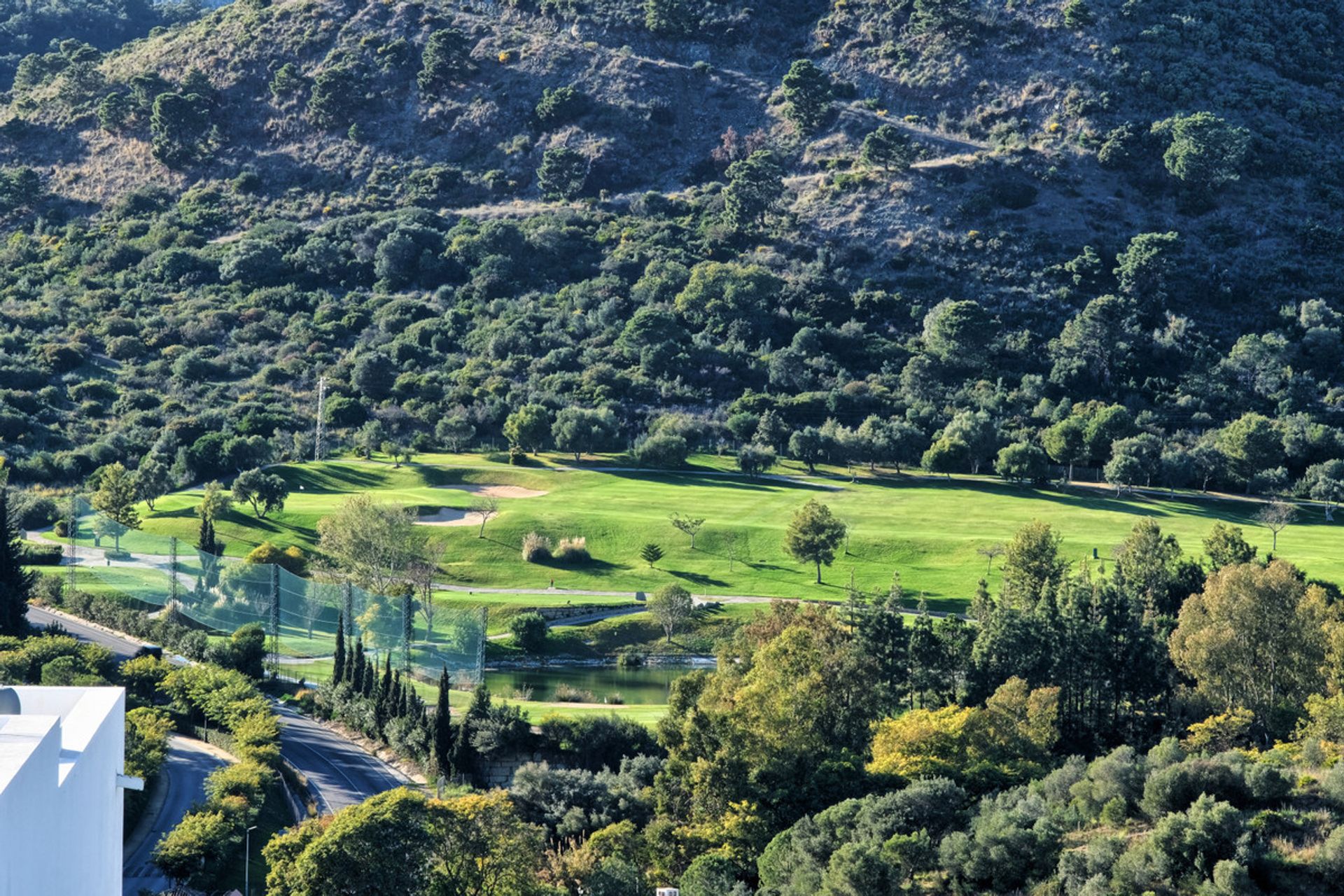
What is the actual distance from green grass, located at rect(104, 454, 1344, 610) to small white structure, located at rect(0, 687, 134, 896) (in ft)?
205

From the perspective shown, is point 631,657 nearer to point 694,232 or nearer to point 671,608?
point 671,608

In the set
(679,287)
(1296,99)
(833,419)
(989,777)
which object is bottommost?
(989,777)

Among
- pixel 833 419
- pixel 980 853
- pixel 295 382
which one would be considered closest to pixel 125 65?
pixel 295 382

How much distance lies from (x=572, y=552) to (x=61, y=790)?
71961 millimetres

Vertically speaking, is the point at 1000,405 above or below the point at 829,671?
above

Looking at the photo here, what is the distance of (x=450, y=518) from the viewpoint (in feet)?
325

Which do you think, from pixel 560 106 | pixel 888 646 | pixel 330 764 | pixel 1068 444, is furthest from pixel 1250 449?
pixel 560 106

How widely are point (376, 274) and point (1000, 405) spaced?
59560 mm

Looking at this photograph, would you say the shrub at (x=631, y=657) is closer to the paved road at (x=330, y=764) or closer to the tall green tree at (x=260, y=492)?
the paved road at (x=330, y=764)

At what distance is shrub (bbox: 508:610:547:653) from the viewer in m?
81.3

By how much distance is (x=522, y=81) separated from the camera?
17525 centimetres

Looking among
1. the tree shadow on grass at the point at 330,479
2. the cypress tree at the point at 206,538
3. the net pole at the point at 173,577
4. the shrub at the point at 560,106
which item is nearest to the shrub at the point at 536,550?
the tree shadow on grass at the point at 330,479

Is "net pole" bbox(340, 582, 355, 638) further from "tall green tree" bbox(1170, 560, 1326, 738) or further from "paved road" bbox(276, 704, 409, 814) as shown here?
"tall green tree" bbox(1170, 560, 1326, 738)

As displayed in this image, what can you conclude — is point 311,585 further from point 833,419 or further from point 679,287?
point 679,287
